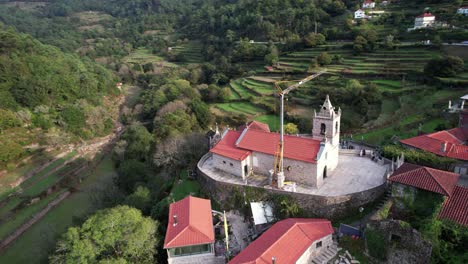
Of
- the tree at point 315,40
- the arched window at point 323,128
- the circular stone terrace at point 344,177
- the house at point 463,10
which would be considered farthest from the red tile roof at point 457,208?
the house at point 463,10

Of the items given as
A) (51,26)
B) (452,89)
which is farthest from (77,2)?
(452,89)

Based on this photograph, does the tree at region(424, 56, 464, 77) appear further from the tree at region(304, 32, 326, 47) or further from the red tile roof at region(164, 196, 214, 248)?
the red tile roof at region(164, 196, 214, 248)

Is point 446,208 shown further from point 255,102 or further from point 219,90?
point 219,90

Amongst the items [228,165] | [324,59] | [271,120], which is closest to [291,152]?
[228,165]

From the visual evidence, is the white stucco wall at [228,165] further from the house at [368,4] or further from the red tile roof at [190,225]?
the house at [368,4]

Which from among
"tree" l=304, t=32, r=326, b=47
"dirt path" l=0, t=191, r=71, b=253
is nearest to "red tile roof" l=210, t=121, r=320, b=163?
"dirt path" l=0, t=191, r=71, b=253

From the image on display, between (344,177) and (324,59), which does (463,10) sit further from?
(344,177)
